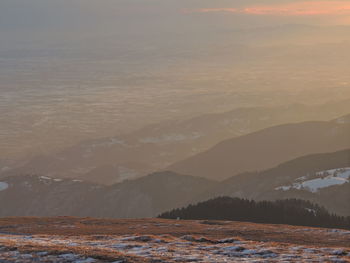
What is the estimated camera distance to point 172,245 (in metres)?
34.3

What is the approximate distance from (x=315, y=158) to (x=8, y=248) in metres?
149

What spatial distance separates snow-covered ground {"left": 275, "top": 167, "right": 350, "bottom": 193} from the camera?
124 meters

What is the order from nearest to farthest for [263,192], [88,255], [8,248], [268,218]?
[88,255] → [8,248] → [268,218] → [263,192]

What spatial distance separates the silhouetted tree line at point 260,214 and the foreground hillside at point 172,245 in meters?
24.0

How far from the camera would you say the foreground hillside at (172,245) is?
27.0 m

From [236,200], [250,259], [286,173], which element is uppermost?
[286,173]

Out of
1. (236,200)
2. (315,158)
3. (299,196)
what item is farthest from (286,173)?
(236,200)

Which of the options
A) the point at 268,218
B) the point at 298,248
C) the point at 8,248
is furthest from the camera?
the point at 268,218

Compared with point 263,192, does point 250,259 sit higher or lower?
lower

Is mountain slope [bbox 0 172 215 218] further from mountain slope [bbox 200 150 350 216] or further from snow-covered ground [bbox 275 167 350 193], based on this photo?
snow-covered ground [bbox 275 167 350 193]

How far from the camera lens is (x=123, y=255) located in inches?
1070

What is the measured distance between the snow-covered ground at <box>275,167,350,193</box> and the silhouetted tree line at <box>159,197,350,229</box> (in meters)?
43.9

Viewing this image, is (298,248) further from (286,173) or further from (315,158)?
(315,158)

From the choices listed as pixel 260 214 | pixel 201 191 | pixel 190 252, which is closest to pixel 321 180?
pixel 201 191
